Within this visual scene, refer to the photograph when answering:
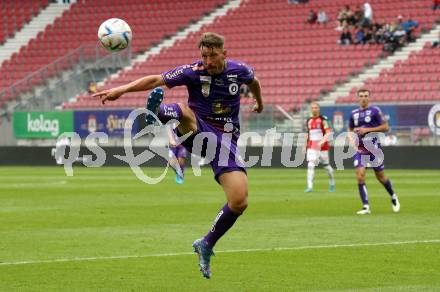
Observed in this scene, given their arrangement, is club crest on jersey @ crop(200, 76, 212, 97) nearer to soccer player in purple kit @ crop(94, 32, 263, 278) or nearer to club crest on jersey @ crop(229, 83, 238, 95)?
soccer player in purple kit @ crop(94, 32, 263, 278)

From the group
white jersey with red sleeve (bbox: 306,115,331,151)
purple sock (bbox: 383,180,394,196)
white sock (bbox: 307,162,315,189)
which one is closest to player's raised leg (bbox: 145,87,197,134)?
purple sock (bbox: 383,180,394,196)

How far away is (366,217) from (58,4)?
41.0 m

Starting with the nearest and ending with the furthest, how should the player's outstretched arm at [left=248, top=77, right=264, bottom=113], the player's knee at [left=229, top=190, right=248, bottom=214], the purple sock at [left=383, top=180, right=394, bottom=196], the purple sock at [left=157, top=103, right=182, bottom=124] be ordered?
the player's knee at [left=229, top=190, right=248, bottom=214] → the purple sock at [left=157, top=103, right=182, bottom=124] → the player's outstretched arm at [left=248, top=77, right=264, bottom=113] → the purple sock at [left=383, top=180, right=394, bottom=196]

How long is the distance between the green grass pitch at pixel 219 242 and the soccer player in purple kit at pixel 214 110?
594mm

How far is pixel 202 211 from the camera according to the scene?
1883cm

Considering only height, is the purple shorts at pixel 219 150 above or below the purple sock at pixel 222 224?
above

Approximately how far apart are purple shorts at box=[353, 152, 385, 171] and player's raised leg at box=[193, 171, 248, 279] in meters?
8.72

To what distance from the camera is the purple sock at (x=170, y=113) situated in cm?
1014

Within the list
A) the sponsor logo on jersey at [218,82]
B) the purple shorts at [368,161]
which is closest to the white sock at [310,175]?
the purple shorts at [368,161]

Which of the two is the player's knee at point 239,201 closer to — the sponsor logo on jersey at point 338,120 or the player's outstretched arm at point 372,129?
the player's outstretched arm at point 372,129

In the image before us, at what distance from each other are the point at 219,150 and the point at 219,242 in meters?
3.29

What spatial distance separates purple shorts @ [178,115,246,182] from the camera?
10188 millimetres

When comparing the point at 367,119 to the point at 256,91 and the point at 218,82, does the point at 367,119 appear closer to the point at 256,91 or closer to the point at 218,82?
the point at 256,91

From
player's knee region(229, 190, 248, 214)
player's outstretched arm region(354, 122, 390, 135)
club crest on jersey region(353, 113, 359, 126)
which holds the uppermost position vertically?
player's knee region(229, 190, 248, 214)
